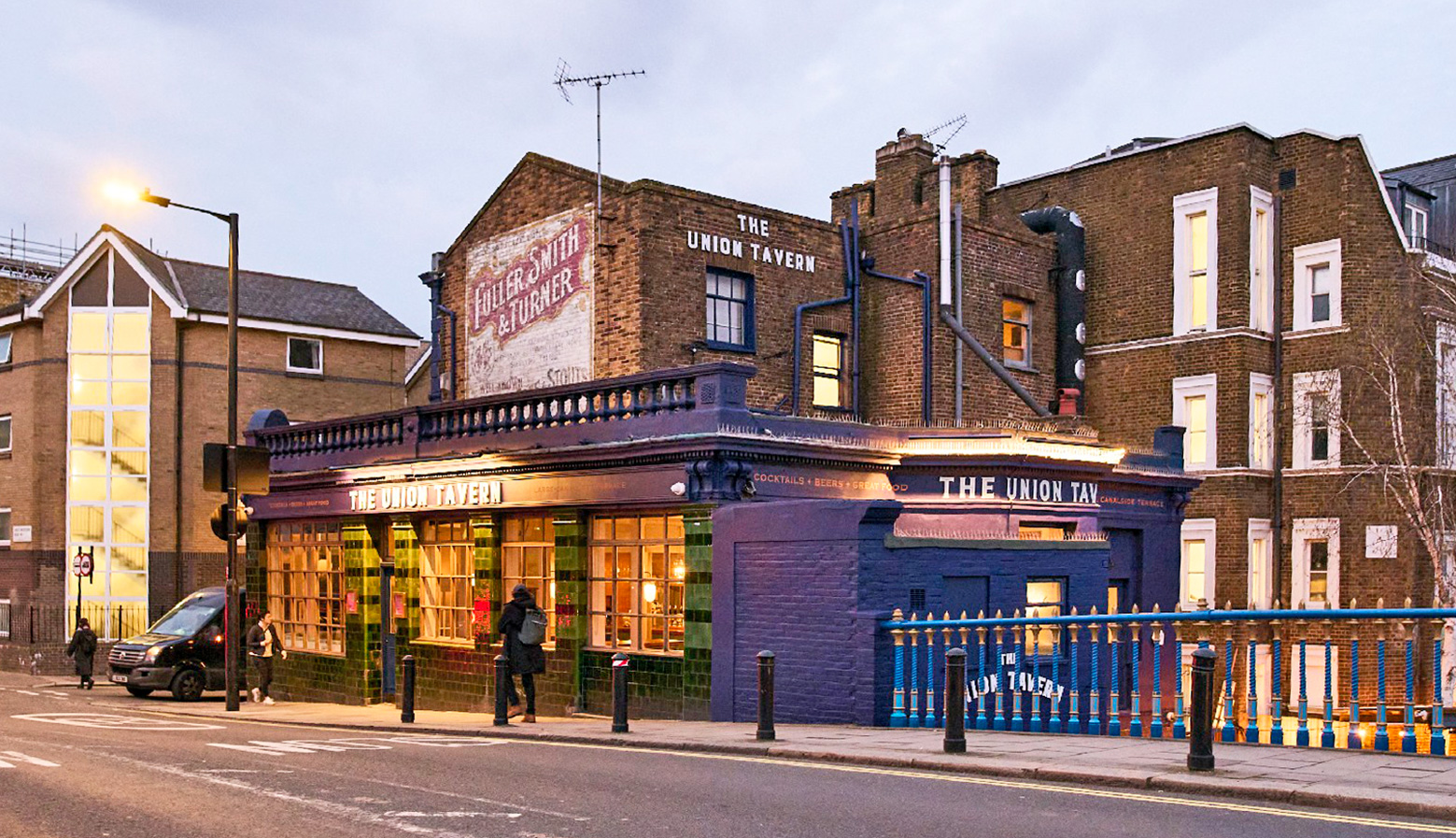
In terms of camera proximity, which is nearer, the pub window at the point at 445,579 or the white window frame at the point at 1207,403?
the pub window at the point at 445,579

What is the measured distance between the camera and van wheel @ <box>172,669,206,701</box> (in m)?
25.9

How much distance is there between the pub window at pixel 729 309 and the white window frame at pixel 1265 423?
11203mm

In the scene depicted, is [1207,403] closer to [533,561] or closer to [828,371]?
[828,371]

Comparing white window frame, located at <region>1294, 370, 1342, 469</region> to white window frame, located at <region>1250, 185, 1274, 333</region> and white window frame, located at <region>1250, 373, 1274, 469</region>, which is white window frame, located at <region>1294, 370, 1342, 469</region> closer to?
white window frame, located at <region>1250, 373, 1274, 469</region>

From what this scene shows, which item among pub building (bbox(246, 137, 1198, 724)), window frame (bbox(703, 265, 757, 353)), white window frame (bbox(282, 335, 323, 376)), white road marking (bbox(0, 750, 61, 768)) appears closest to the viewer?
white road marking (bbox(0, 750, 61, 768))

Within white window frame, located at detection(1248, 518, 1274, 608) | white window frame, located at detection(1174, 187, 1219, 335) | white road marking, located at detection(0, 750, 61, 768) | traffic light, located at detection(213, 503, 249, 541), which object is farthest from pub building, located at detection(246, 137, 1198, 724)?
white road marking, located at detection(0, 750, 61, 768)

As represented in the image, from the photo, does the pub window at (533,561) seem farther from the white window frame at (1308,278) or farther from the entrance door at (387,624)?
the white window frame at (1308,278)

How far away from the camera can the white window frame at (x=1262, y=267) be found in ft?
93.0

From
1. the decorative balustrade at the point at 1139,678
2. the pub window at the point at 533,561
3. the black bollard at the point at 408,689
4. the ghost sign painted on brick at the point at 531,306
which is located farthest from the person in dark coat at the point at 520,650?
the ghost sign painted on brick at the point at 531,306

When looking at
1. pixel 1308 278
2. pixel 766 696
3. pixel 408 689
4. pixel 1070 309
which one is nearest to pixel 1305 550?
pixel 1308 278

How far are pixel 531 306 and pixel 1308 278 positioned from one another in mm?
15852

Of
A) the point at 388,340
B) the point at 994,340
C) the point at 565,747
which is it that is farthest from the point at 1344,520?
the point at 388,340

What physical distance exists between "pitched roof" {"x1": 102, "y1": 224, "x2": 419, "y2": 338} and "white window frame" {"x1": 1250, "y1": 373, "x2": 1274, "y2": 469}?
22809 mm

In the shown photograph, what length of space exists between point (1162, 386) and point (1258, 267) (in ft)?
10.2
